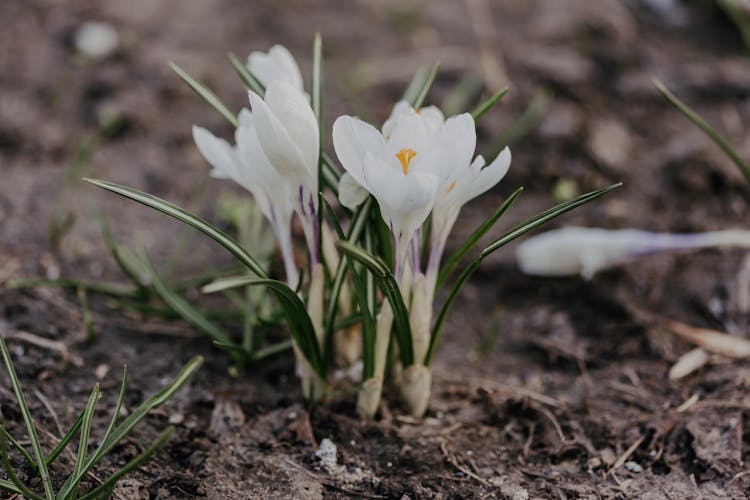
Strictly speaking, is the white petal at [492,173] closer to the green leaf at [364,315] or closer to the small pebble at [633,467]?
the green leaf at [364,315]

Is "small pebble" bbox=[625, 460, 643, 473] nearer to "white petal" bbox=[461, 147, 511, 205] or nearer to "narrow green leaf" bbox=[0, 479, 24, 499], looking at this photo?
"white petal" bbox=[461, 147, 511, 205]

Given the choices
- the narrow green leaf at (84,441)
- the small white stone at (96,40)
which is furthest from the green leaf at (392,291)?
the small white stone at (96,40)

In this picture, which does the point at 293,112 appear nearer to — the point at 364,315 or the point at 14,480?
the point at 364,315

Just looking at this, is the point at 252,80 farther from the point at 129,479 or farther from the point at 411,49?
the point at 411,49

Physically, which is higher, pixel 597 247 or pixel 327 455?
pixel 597 247

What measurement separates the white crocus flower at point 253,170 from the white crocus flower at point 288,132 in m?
0.05

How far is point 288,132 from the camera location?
1.33 metres

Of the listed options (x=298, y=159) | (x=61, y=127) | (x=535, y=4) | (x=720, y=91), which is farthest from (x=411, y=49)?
(x=298, y=159)

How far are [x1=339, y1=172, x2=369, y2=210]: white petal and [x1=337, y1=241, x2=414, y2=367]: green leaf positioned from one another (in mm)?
98

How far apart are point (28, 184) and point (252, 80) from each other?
48.4 inches

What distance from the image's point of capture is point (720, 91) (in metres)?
2.88

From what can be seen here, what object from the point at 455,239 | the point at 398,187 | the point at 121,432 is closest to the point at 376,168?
the point at 398,187

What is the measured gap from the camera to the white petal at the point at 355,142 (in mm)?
1273

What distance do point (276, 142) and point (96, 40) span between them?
76.4 inches
